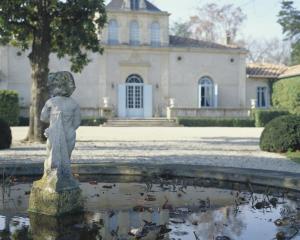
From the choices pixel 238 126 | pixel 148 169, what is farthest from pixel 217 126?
pixel 148 169

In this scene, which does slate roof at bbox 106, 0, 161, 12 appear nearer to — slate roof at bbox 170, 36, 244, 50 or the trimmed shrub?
slate roof at bbox 170, 36, 244, 50

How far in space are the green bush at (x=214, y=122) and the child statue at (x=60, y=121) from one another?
76.1ft

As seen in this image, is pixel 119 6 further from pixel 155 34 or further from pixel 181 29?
pixel 181 29

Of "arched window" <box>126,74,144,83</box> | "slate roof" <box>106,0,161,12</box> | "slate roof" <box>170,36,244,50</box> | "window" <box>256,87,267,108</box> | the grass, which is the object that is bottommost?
the grass

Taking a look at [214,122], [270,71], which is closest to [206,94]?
[214,122]

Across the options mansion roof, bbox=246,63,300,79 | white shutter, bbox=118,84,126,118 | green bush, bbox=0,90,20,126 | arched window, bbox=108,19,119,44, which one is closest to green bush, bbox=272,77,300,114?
mansion roof, bbox=246,63,300,79

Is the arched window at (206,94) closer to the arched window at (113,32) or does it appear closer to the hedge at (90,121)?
the arched window at (113,32)

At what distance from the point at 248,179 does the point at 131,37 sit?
86.1ft

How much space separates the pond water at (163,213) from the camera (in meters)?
4.33

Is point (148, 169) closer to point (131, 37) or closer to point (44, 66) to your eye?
point (44, 66)

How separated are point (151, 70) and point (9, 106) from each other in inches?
400

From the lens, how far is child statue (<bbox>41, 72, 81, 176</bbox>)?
4.91m

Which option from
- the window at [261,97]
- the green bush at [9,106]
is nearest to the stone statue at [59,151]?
the green bush at [9,106]

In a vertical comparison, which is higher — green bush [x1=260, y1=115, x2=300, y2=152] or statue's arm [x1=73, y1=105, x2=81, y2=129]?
statue's arm [x1=73, y1=105, x2=81, y2=129]
